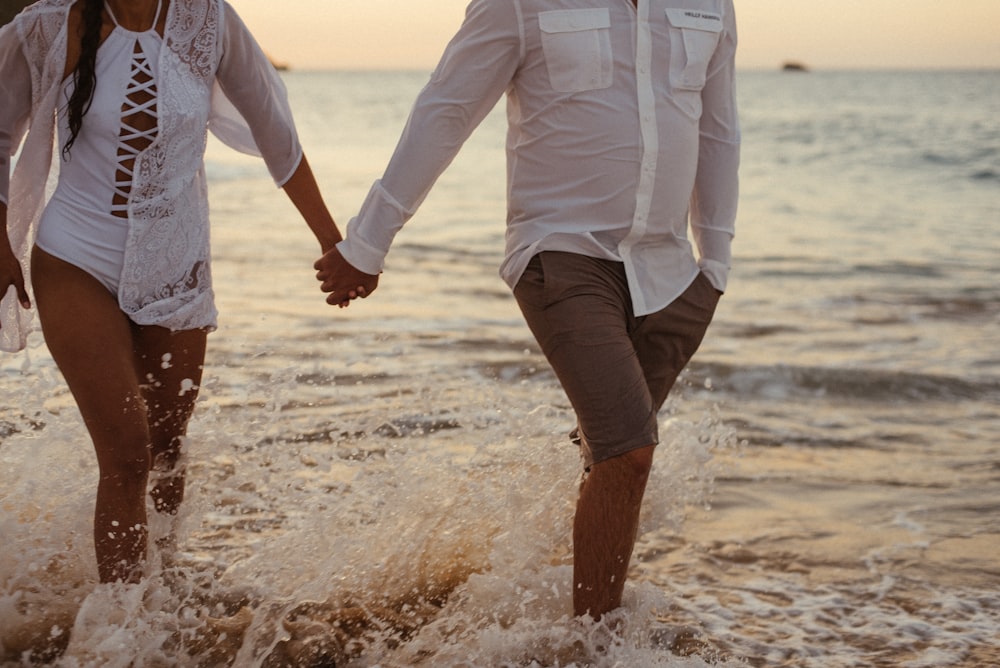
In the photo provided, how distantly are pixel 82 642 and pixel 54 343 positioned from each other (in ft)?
2.86

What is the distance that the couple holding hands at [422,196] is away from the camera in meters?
3.27

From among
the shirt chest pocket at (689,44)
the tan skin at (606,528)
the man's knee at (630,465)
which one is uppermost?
the shirt chest pocket at (689,44)

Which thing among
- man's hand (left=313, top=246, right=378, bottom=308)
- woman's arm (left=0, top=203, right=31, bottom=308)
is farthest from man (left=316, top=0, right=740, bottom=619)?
woman's arm (left=0, top=203, right=31, bottom=308)

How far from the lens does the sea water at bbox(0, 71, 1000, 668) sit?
12.5ft

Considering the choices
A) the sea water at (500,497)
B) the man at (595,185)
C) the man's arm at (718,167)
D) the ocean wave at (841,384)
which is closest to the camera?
the man at (595,185)

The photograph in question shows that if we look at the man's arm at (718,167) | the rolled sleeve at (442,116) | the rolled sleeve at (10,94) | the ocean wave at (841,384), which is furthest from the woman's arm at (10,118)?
the ocean wave at (841,384)

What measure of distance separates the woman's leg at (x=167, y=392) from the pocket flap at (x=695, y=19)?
5.28ft

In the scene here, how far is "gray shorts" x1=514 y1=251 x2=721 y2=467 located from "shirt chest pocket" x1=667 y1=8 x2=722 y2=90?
563 millimetres

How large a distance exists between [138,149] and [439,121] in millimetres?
828

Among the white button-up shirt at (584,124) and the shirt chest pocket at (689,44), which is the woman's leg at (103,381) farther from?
the shirt chest pocket at (689,44)

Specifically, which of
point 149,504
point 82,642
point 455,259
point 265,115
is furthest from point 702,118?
point 455,259

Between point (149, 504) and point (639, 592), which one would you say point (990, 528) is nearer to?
point (639, 592)

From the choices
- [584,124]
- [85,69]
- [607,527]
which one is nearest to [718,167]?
[584,124]

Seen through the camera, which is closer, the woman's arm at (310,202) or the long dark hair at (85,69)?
the long dark hair at (85,69)
